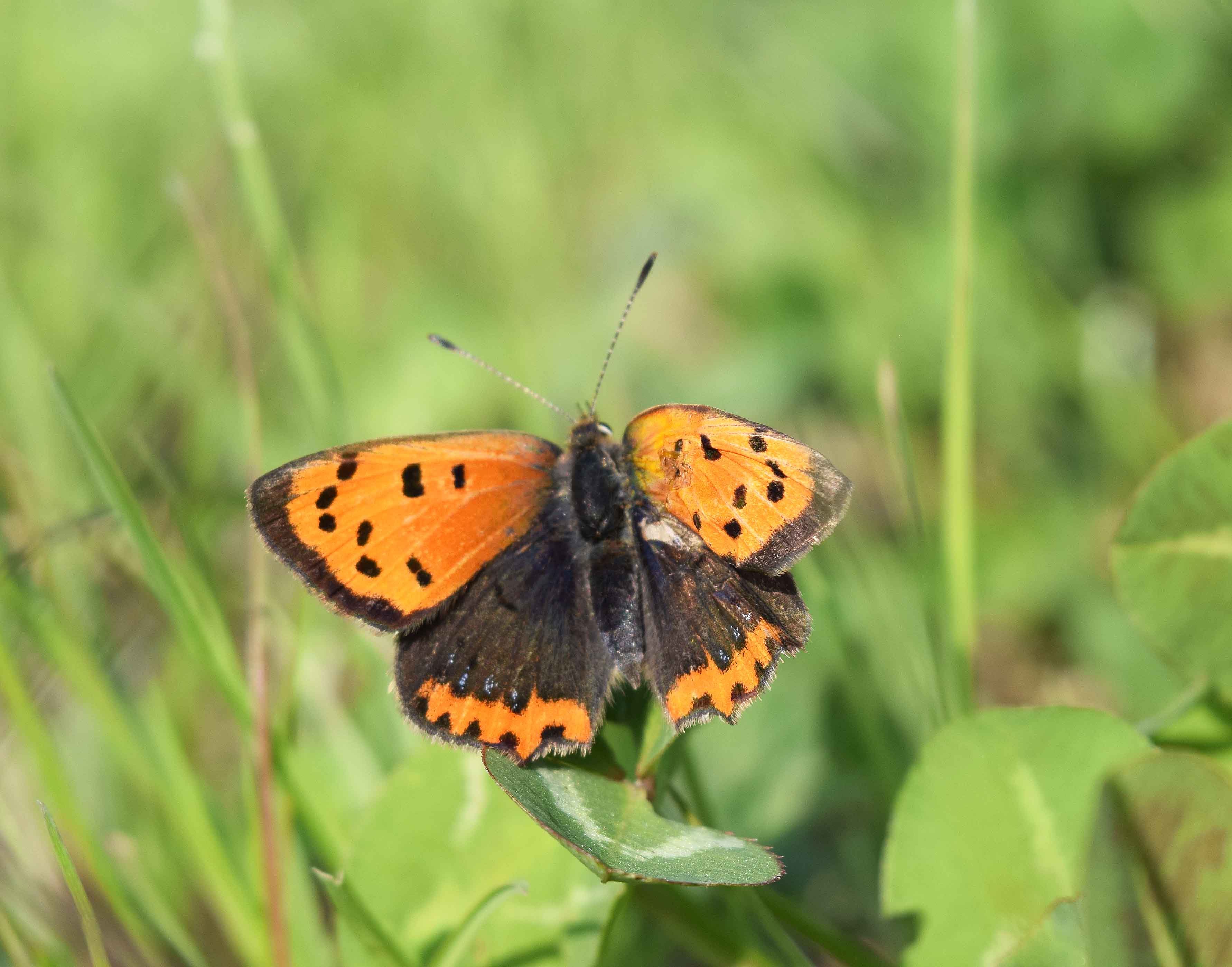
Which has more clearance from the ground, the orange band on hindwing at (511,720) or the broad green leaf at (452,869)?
the orange band on hindwing at (511,720)

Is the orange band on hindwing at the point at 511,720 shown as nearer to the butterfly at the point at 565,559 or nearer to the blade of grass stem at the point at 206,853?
the butterfly at the point at 565,559

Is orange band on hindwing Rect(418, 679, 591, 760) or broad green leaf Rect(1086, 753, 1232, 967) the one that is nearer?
broad green leaf Rect(1086, 753, 1232, 967)

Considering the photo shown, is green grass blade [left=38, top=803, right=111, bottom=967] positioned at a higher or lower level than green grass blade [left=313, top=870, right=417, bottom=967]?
higher

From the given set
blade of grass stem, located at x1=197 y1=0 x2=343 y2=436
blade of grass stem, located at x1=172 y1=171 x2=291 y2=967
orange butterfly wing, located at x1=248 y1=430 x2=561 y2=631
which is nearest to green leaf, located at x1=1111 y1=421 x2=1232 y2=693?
orange butterfly wing, located at x1=248 y1=430 x2=561 y2=631

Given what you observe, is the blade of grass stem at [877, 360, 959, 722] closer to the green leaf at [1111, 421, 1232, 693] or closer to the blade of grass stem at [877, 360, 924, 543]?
the blade of grass stem at [877, 360, 924, 543]

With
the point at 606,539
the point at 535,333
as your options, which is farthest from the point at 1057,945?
the point at 535,333

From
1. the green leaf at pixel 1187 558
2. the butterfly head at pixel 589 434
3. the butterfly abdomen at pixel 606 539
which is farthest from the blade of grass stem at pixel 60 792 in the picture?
the green leaf at pixel 1187 558

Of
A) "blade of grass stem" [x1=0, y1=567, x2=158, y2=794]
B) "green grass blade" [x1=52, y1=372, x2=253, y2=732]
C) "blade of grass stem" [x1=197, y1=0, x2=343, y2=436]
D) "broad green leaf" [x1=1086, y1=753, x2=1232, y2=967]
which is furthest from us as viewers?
"blade of grass stem" [x1=197, y1=0, x2=343, y2=436]
